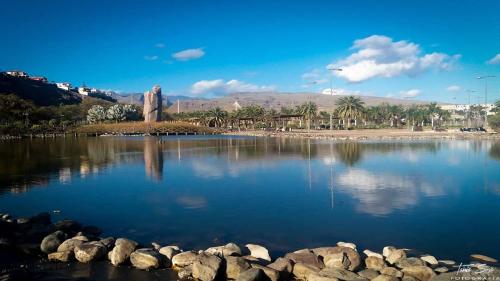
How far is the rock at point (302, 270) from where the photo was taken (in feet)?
33.8

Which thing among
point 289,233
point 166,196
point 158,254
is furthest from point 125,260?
point 166,196

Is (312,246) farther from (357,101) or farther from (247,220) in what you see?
(357,101)

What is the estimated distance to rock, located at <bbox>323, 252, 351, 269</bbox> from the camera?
35.1ft

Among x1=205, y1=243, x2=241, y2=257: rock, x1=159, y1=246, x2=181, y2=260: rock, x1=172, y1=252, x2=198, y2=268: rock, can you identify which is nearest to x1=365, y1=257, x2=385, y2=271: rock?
x1=205, y1=243, x2=241, y2=257: rock

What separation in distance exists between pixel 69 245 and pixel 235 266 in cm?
531

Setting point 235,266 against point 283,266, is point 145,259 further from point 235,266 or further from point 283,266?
point 283,266

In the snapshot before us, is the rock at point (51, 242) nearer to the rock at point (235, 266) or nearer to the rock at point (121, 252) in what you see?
the rock at point (121, 252)

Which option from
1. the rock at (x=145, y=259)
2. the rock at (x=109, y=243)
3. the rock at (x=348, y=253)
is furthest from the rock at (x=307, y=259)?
the rock at (x=109, y=243)

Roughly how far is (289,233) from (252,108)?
11723 cm

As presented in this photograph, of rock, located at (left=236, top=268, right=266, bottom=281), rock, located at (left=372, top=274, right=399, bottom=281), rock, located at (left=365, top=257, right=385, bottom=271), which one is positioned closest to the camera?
rock, located at (left=372, top=274, right=399, bottom=281)

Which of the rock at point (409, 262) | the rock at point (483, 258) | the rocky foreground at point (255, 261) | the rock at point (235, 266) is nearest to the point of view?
the rocky foreground at point (255, 261)

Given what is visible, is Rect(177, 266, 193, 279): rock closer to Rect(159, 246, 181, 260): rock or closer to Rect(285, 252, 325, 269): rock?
Rect(159, 246, 181, 260): rock

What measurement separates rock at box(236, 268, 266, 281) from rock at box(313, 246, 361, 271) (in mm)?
2245

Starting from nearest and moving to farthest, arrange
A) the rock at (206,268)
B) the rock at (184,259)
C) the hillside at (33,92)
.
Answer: the rock at (206,268), the rock at (184,259), the hillside at (33,92)
